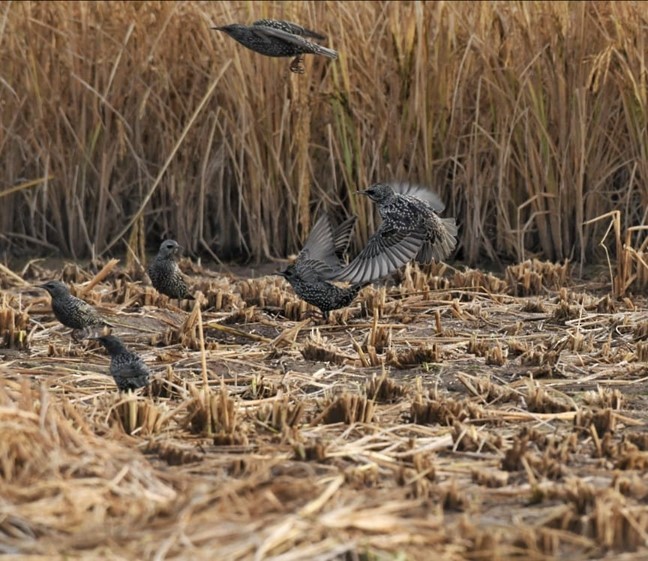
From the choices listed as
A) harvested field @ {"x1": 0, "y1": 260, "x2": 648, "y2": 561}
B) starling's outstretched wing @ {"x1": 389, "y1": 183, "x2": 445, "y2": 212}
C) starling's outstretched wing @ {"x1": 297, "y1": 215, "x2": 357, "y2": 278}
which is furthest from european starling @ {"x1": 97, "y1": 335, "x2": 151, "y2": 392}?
starling's outstretched wing @ {"x1": 389, "y1": 183, "x2": 445, "y2": 212}

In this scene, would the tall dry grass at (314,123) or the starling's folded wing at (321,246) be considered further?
the tall dry grass at (314,123)

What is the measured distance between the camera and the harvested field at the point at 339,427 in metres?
3.67

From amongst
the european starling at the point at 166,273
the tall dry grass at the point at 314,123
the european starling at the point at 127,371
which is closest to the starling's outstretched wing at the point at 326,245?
the european starling at the point at 166,273

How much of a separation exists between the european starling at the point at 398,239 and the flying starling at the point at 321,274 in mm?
284

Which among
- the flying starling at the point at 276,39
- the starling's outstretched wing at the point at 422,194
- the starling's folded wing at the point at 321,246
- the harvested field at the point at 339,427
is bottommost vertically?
the harvested field at the point at 339,427

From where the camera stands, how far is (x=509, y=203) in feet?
27.8

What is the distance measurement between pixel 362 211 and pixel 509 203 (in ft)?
2.85

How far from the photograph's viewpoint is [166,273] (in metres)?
7.00

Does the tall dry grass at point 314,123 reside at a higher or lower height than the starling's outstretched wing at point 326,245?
higher

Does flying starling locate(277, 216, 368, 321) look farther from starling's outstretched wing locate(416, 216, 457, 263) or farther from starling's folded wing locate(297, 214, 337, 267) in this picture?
starling's outstretched wing locate(416, 216, 457, 263)

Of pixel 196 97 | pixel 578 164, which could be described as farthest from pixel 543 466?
pixel 196 97

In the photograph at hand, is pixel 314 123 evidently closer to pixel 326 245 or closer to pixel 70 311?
pixel 326 245

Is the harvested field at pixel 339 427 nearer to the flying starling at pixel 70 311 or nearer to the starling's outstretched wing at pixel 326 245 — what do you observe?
the flying starling at pixel 70 311

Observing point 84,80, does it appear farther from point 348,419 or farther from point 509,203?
point 348,419
